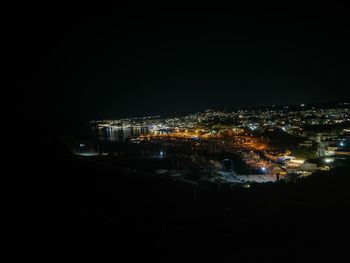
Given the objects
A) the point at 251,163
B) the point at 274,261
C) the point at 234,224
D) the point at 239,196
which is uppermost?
the point at 274,261

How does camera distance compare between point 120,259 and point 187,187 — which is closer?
point 120,259

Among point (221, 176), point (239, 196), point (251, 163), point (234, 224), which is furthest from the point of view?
point (251, 163)

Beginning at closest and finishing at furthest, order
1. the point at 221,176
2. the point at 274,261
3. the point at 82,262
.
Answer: the point at 274,261 → the point at 82,262 → the point at 221,176

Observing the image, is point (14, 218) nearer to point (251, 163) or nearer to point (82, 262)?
point (82, 262)

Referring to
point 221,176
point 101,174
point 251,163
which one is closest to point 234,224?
point 221,176

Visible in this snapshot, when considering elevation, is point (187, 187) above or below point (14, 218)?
below

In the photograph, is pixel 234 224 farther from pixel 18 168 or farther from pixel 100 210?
pixel 18 168

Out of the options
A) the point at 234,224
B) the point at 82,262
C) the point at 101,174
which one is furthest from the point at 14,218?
the point at 101,174
